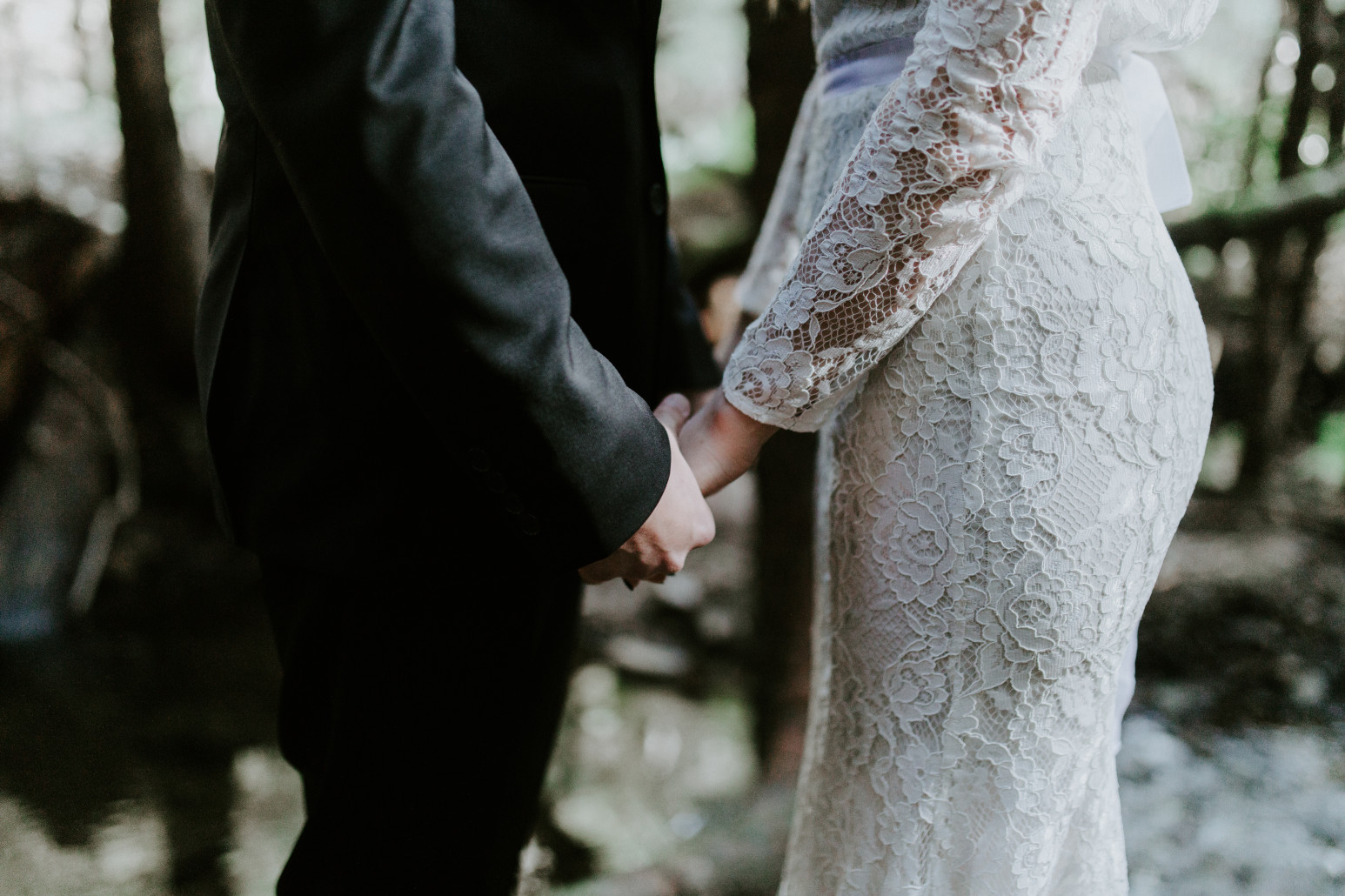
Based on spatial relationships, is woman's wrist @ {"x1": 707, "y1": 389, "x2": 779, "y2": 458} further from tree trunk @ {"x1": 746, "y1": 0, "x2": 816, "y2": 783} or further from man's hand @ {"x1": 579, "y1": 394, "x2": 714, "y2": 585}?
tree trunk @ {"x1": 746, "y1": 0, "x2": 816, "y2": 783}

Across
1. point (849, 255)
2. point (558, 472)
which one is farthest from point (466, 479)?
point (849, 255)

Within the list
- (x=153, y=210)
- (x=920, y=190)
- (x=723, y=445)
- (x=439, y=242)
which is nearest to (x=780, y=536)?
(x=723, y=445)

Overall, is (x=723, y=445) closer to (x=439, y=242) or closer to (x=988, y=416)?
(x=988, y=416)

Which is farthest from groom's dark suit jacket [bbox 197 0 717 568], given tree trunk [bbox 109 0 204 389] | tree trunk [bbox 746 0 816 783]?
tree trunk [bbox 109 0 204 389]

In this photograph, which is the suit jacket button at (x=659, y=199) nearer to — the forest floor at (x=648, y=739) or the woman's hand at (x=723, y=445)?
the woman's hand at (x=723, y=445)

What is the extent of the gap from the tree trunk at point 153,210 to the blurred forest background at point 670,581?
17mm

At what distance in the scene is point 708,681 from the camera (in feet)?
12.1

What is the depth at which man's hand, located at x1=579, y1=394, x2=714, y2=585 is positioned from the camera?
84 cm

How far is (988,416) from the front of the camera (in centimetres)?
85

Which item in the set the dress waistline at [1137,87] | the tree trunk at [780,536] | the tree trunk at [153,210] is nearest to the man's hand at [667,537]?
the dress waistline at [1137,87]

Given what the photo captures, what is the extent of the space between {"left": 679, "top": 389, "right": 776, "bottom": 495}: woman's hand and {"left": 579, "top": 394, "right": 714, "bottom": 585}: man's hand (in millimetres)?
36

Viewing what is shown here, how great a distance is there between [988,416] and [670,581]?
11.8 feet

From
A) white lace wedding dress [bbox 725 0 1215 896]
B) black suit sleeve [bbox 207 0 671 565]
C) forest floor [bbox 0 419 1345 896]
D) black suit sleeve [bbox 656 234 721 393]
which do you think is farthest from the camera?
forest floor [bbox 0 419 1345 896]

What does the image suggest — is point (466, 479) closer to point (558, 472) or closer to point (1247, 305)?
point (558, 472)
